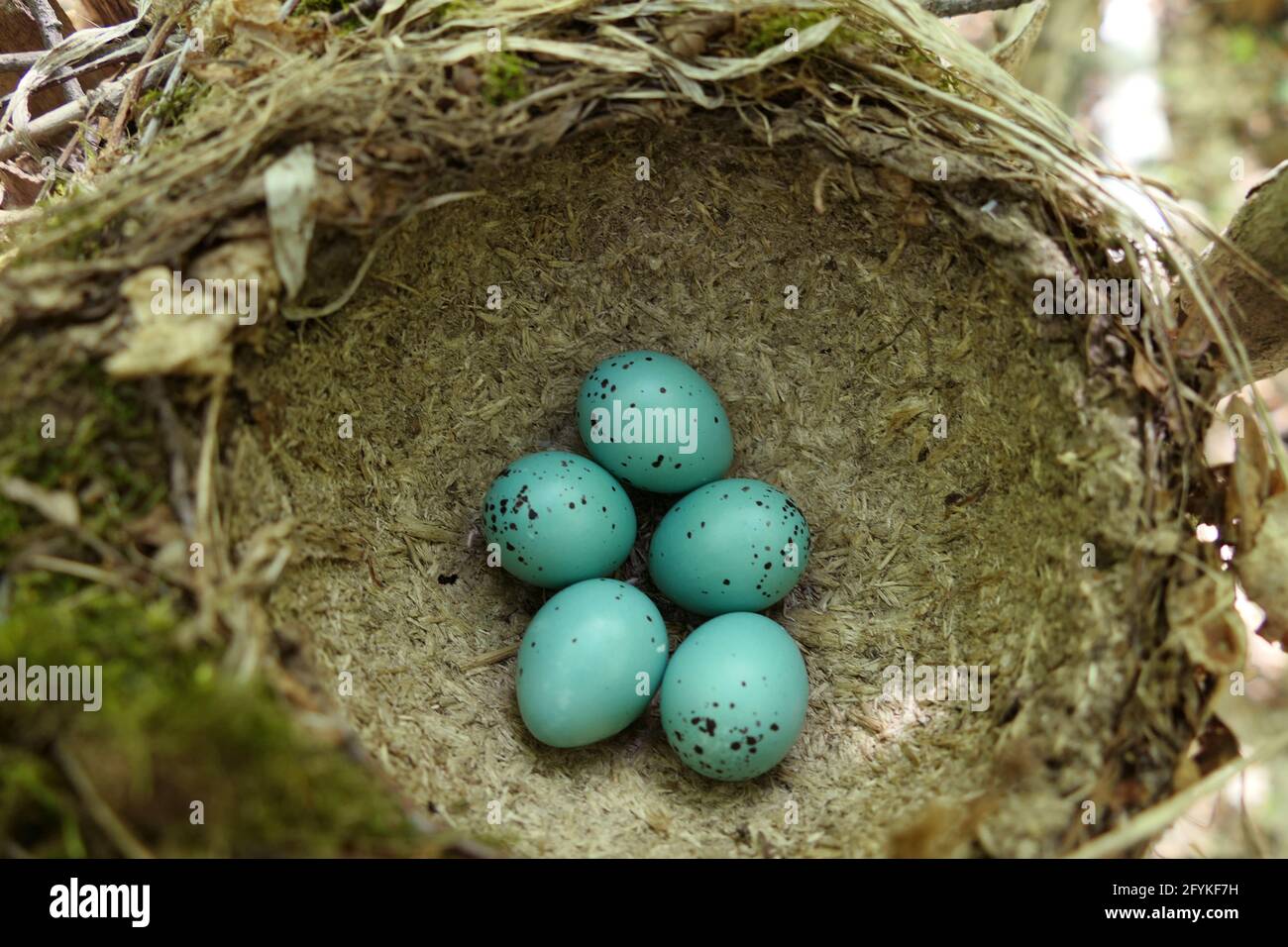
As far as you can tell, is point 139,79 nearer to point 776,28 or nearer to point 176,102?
point 176,102

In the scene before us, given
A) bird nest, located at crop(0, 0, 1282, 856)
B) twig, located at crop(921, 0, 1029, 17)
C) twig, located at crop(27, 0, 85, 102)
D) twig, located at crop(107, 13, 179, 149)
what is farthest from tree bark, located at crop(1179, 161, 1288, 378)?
twig, located at crop(27, 0, 85, 102)

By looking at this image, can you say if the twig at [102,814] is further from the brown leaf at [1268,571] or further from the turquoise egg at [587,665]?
the brown leaf at [1268,571]

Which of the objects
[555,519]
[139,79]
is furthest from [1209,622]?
[139,79]

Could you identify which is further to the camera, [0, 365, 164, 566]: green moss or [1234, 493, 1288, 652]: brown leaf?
[1234, 493, 1288, 652]: brown leaf

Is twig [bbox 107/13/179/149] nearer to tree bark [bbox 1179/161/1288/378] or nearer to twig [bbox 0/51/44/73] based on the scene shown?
twig [bbox 0/51/44/73]

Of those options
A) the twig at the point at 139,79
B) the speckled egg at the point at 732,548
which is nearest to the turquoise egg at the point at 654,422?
the speckled egg at the point at 732,548

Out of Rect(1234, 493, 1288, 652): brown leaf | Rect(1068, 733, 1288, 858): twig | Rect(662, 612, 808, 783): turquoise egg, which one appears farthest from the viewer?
Rect(662, 612, 808, 783): turquoise egg
